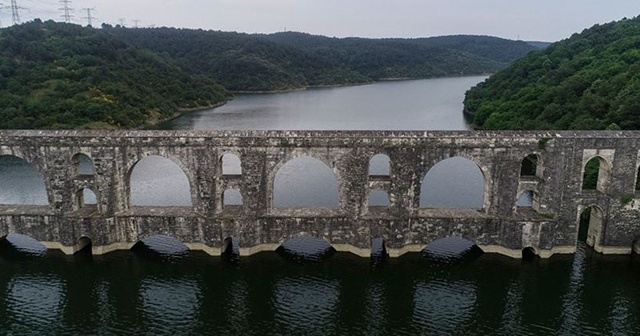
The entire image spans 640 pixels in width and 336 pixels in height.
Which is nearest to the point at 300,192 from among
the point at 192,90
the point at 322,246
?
the point at 322,246

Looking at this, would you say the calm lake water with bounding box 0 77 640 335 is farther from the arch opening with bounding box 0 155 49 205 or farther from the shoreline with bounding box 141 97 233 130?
the shoreline with bounding box 141 97 233 130

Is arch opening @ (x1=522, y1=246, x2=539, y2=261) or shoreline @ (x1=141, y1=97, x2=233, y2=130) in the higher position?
shoreline @ (x1=141, y1=97, x2=233, y2=130)

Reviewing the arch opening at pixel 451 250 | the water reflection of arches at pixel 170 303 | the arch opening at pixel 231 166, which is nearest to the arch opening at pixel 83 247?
the water reflection of arches at pixel 170 303

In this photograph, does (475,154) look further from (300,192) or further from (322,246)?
(300,192)

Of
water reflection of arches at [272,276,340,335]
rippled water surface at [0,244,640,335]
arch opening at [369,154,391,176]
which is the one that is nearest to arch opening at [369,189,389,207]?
arch opening at [369,154,391,176]

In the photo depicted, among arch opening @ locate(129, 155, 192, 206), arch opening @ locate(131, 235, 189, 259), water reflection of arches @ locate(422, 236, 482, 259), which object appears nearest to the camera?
water reflection of arches @ locate(422, 236, 482, 259)
